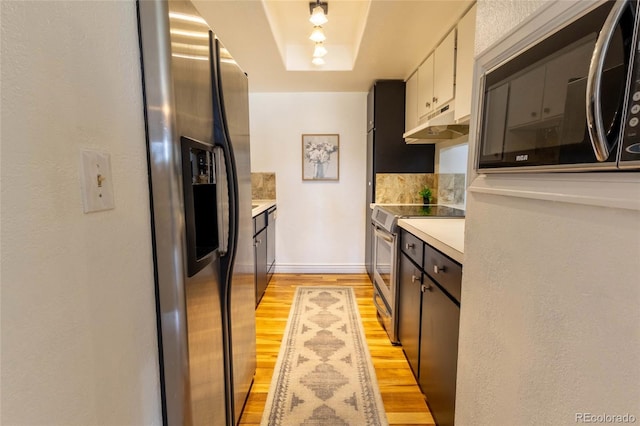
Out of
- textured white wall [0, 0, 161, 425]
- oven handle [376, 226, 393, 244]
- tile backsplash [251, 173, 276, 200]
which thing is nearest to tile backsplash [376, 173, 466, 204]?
oven handle [376, 226, 393, 244]

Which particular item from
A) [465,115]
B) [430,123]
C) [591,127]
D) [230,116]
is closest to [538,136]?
[591,127]

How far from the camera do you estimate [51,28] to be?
0.49m

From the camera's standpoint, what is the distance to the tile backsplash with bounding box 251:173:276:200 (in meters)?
3.69

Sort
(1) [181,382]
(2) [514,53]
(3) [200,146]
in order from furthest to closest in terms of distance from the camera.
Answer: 1. (3) [200,146]
2. (1) [181,382]
3. (2) [514,53]

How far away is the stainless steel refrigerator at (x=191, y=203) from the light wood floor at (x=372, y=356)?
0.45 meters

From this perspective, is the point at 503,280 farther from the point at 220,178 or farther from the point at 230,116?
the point at 230,116

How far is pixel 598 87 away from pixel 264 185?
3.43 meters

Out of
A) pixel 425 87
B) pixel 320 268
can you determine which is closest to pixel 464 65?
pixel 425 87

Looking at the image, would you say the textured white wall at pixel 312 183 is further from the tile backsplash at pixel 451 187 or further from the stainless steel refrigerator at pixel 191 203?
the stainless steel refrigerator at pixel 191 203

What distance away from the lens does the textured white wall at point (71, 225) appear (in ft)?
1.41

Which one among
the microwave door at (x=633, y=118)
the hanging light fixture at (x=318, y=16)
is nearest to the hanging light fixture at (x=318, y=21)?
the hanging light fixture at (x=318, y=16)

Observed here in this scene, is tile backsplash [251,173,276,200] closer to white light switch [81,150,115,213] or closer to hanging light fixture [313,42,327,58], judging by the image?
hanging light fixture [313,42,327,58]

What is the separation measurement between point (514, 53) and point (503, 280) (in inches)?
21.8

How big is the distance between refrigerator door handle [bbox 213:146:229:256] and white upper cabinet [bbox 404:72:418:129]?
218cm
